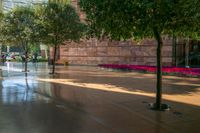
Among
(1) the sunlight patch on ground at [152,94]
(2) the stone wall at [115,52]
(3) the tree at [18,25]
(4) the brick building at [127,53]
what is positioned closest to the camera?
(1) the sunlight patch on ground at [152,94]

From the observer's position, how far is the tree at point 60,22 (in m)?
20.8

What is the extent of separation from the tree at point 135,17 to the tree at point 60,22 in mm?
11089

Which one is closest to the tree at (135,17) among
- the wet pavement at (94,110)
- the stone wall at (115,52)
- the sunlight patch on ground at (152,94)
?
the wet pavement at (94,110)

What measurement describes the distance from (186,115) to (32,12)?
15618mm

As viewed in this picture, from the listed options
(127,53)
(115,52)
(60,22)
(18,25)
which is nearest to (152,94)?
(60,22)

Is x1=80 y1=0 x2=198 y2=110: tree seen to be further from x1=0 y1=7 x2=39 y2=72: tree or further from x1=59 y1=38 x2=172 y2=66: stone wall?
x1=59 y1=38 x2=172 y2=66: stone wall

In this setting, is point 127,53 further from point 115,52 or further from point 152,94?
point 152,94

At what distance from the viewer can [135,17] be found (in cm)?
912

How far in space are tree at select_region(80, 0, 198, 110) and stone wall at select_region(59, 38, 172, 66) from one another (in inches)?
604

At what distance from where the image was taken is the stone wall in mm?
27500

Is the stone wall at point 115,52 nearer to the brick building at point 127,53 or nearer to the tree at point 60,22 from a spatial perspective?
the brick building at point 127,53

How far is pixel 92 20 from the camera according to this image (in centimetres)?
983

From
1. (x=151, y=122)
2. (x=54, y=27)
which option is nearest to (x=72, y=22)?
(x=54, y=27)

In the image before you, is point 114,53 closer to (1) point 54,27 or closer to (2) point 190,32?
(1) point 54,27
